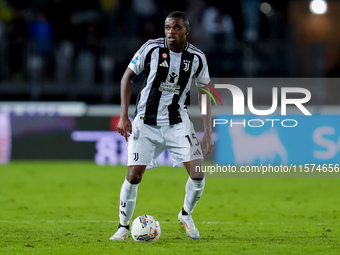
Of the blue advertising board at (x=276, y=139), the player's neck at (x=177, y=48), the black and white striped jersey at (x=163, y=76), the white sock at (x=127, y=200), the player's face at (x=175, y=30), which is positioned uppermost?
the player's face at (x=175, y=30)

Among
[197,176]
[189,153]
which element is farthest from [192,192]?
[189,153]

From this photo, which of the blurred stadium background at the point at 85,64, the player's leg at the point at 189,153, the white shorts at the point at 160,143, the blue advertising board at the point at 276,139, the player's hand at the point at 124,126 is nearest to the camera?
the player's hand at the point at 124,126

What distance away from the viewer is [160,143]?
7.49 m

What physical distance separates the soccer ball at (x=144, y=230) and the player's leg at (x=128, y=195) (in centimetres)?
15

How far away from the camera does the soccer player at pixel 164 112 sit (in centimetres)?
729

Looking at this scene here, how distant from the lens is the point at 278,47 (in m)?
16.2

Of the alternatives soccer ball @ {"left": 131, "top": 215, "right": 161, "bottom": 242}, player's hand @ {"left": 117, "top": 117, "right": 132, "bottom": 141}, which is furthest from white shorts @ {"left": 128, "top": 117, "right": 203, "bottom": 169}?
soccer ball @ {"left": 131, "top": 215, "right": 161, "bottom": 242}

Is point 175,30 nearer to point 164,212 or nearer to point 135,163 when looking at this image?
point 135,163

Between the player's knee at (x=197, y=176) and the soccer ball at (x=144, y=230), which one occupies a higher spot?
the player's knee at (x=197, y=176)

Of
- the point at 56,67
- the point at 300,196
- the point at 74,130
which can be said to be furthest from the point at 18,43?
the point at 300,196

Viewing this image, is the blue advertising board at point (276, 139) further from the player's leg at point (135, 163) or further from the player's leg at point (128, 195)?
the player's leg at point (128, 195)

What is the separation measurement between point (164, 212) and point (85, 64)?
683cm

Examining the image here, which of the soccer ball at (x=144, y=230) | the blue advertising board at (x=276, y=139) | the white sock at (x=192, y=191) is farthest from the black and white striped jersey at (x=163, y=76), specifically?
A: the blue advertising board at (x=276, y=139)

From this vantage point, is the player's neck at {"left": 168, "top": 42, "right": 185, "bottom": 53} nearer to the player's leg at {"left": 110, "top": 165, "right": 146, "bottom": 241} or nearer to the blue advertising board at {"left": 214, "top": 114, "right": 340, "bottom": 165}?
the player's leg at {"left": 110, "top": 165, "right": 146, "bottom": 241}
